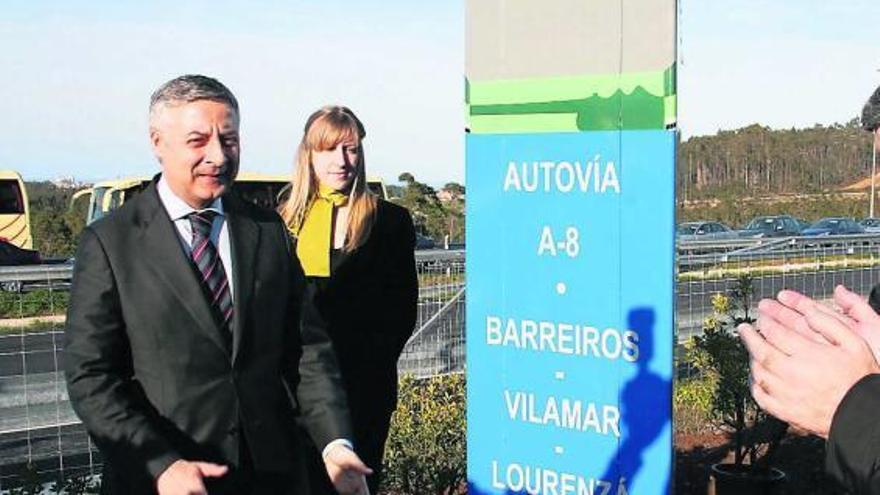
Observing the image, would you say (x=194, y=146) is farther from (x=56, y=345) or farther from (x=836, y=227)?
(x=836, y=227)

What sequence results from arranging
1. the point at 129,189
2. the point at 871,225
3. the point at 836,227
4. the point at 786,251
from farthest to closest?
the point at 871,225, the point at 836,227, the point at 129,189, the point at 786,251

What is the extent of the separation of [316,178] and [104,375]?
175 centimetres

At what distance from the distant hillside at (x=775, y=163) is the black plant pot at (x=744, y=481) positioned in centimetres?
6746

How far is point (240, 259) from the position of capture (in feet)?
9.78

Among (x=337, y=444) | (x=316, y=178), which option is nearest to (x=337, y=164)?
(x=316, y=178)

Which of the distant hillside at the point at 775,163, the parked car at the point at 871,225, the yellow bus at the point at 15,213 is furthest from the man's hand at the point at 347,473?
the distant hillside at the point at 775,163

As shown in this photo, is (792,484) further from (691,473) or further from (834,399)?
(834,399)

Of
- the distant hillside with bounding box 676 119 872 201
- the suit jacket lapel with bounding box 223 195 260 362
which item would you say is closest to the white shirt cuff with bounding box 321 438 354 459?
the suit jacket lapel with bounding box 223 195 260 362

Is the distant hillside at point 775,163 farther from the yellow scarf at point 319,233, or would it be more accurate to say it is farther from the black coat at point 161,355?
the black coat at point 161,355

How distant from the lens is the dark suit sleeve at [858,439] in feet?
5.54

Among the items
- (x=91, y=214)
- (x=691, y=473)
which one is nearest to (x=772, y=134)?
(x=91, y=214)

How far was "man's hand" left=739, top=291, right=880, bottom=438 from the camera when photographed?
5.80 feet

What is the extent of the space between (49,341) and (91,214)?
24.4 m

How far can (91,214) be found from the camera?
30500mm
